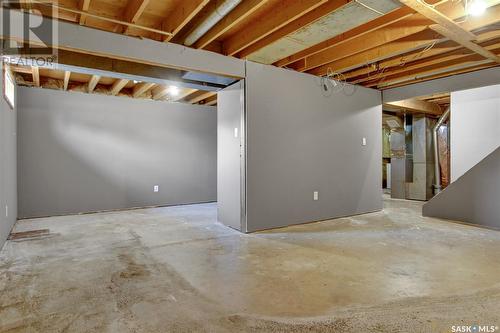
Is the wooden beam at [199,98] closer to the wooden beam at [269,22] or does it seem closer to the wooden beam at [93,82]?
the wooden beam at [93,82]

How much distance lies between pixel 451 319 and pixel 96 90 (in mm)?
6085

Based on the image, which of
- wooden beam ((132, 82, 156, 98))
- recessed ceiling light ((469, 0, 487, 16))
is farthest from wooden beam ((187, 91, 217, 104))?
recessed ceiling light ((469, 0, 487, 16))

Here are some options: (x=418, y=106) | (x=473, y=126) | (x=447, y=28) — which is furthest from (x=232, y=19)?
(x=418, y=106)

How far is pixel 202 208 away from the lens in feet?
19.2

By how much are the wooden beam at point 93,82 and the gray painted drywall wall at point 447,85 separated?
16.1 ft

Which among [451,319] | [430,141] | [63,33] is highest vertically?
[63,33]

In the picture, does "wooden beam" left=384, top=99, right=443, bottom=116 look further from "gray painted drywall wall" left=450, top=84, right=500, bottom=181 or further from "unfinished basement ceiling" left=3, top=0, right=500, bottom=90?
"unfinished basement ceiling" left=3, top=0, right=500, bottom=90

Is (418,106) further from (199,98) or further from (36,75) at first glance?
(36,75)

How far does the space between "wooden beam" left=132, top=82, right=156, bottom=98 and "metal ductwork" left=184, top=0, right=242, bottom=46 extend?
220 cm

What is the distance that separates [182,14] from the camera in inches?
108

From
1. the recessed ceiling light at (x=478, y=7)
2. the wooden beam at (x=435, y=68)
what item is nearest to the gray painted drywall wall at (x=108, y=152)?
the wooden beam at (x=435, y=68)

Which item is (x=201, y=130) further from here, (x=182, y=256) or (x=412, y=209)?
(x=412, y=209)

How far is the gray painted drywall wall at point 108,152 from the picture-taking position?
4902 mm

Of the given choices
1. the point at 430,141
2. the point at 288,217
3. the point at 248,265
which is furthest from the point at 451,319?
the point at 430,141
